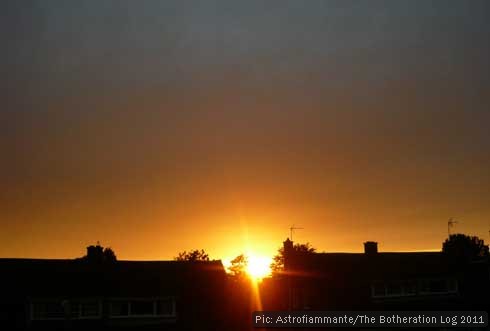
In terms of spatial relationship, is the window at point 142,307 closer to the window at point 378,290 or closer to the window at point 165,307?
the window at point 165,307

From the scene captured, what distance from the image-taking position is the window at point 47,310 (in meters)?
40.8

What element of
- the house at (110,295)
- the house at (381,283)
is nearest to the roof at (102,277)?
the house at (110,295)

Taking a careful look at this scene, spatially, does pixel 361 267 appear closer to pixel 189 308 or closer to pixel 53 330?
pixel 189 308

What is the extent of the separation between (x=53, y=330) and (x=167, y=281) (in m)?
8.71

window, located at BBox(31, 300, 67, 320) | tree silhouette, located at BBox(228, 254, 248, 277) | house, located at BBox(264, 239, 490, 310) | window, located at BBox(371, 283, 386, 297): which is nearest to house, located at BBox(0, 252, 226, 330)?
window, located at BBox(31, 300, 67, 320)

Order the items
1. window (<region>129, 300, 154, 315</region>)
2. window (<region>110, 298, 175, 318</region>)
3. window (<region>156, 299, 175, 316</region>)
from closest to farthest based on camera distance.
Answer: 1. window (<region>110, 298, 175, 318</region>)
2. window (<region>129, 300, 154, 315</region>)
3. window (<region>156, 299, 175, 316</region>)

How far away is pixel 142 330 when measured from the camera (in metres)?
42.9

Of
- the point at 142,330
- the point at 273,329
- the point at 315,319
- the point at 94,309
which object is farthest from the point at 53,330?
the point at 315,319

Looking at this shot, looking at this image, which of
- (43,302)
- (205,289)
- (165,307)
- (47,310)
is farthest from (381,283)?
(43,302)

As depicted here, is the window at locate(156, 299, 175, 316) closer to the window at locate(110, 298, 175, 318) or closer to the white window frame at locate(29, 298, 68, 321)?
Result: the window at locate(110, 298, 175, 318)

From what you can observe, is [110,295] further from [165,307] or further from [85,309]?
[165,307]

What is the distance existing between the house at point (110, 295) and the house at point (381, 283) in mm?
9148

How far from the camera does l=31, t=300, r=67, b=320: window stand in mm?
40769

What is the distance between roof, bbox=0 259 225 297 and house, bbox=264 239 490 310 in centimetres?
903
